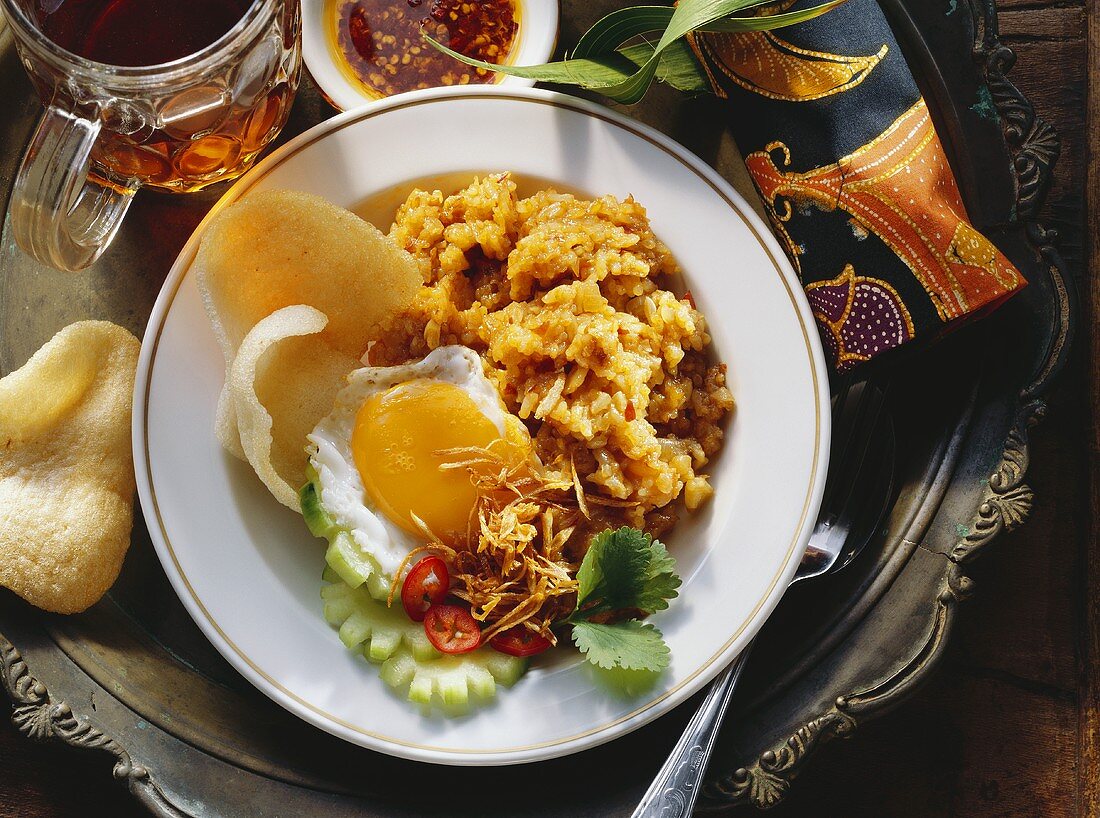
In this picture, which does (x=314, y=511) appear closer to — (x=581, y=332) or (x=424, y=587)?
(x=424, y=587)

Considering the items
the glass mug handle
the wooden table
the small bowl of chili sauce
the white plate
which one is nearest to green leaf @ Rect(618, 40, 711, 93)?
the white plate

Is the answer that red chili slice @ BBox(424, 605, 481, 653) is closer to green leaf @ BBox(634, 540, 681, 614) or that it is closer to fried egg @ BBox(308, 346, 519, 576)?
fried egg @ BBox(308, 346, 519, 576)

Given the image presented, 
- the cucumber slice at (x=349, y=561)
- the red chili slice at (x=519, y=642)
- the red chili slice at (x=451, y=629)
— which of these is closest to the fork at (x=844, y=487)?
the red chili slice at (x=519, y=642)

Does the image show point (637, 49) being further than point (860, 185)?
Yes

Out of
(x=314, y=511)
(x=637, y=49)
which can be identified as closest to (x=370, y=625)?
(x=314, y=511)

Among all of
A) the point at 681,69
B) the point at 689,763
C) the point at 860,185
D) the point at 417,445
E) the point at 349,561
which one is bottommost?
the point at 689,763

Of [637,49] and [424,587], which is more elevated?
[637,49]

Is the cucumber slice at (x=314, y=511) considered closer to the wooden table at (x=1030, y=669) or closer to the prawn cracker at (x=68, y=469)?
the prawn cracker at (x=68, y=469)
